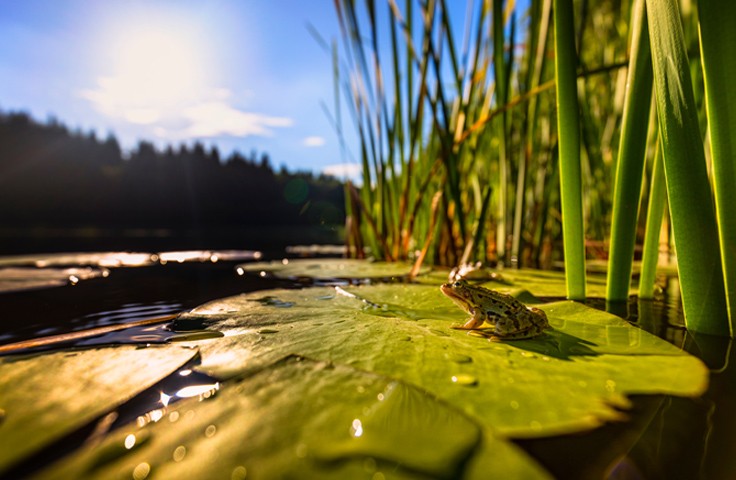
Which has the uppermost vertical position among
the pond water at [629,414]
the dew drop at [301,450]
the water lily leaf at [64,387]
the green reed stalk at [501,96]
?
→ the green reed stalk at [501,96]

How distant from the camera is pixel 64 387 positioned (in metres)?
0.67

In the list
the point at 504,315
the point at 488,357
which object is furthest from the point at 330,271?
the point at 488,357

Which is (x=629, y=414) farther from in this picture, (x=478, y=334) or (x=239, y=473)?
(x=239, y=473)

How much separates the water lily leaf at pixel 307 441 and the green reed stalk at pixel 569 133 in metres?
0.88

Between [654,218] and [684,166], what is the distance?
439 millimetres

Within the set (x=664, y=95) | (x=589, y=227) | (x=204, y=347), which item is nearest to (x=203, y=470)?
(x=204, y=347)

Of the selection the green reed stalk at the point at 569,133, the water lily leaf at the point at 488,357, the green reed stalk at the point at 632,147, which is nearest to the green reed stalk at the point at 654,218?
the green reed stalk at the point at 632,147

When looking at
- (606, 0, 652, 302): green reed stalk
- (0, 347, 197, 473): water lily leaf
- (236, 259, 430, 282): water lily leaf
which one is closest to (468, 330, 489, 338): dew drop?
(606, 0, 652, 302): green reed stalk

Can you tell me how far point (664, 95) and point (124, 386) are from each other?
128 centimetres

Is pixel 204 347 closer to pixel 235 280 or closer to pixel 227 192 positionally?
pixel 235 280

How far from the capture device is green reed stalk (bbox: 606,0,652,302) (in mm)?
1071

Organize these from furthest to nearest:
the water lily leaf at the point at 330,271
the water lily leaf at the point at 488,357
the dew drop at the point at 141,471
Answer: the water lily leaf at the point at 330,271, the water lily leaf at the point at 488,357, the dew drop at the point at 141,471

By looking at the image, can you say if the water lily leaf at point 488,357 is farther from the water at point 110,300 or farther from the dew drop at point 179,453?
the water at point 110,300

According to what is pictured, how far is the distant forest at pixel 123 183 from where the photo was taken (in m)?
32.4
